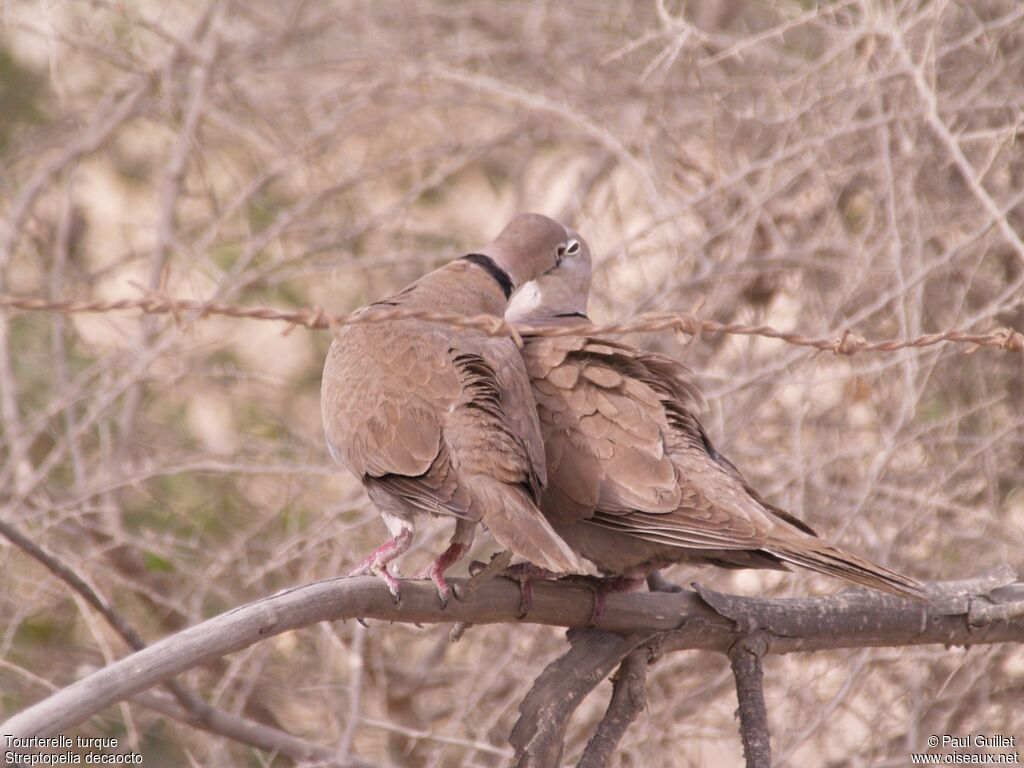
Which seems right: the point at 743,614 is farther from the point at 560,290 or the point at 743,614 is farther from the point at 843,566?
the point at 560,290

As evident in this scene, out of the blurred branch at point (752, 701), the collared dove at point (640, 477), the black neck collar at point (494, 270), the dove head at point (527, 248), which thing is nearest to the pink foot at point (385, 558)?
the collared dove at point (640, 477)

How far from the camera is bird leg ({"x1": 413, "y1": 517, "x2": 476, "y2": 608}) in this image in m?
2.37

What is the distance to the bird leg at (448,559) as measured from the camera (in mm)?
2373

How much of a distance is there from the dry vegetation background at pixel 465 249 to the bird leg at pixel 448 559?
0.69m

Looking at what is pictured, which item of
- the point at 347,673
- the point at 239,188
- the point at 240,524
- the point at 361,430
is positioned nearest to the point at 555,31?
the point at 239,188

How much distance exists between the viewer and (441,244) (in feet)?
18.1

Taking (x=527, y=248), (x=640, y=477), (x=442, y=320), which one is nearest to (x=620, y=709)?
(x=640, y=477)

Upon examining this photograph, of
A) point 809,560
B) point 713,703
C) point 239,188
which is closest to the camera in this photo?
point 809,560

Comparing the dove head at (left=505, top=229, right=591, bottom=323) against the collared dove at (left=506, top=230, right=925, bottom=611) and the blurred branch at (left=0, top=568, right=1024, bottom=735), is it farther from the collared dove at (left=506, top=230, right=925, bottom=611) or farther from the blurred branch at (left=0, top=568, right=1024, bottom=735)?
the blurred branch at (left=0, top=568, right=1024, bottom=735)

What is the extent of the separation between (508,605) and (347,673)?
95.7 inches

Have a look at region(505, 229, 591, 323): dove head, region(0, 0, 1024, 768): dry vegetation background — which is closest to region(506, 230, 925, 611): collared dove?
region(0, 0, 1024, 768): dry vegetation background

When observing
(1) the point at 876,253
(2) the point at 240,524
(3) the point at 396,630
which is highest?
(1) the point at 876,253

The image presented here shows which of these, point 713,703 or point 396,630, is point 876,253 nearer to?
point 713,703

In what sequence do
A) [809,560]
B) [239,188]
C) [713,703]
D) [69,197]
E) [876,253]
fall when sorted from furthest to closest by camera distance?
[239,188]
[69,197]
[713,703]
[876,253]
[809,560]
